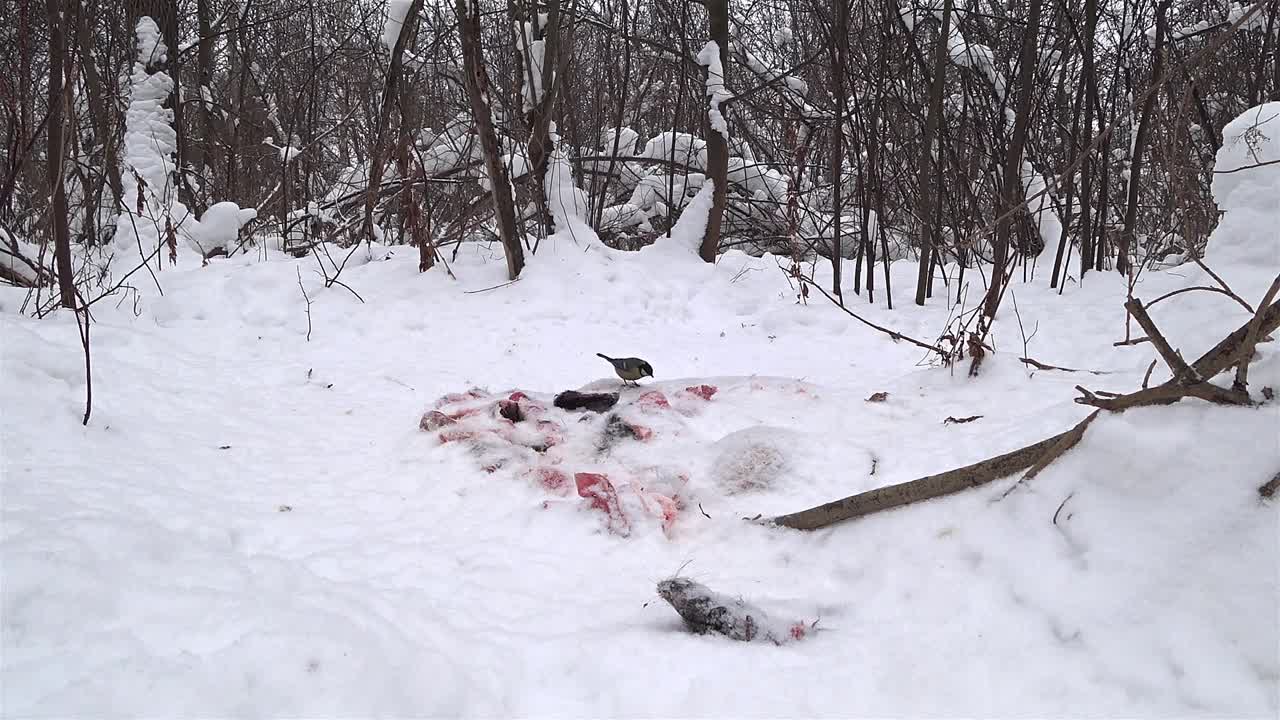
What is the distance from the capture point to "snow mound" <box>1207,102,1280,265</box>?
3.02 metres

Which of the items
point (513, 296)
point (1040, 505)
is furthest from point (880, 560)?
point (513, 296)

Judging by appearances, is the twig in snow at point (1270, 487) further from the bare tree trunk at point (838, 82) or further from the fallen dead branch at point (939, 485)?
the bare tree trunk at point (838, 82)

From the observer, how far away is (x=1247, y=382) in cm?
147

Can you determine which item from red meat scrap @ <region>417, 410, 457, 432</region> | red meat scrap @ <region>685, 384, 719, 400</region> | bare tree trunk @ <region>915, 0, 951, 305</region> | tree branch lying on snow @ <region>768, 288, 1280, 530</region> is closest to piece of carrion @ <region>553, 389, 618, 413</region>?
red meat scrap @ <region>685, 384, 719, 400</region>

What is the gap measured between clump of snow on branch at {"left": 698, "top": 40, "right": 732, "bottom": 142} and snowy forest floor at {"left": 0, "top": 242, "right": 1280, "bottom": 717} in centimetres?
320

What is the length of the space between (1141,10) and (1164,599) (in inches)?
220

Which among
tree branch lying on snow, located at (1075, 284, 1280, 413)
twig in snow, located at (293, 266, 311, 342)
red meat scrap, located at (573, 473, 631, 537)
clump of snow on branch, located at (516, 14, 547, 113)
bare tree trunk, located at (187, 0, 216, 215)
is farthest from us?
bare tree trunk, located at (187, 0, 216, 215)

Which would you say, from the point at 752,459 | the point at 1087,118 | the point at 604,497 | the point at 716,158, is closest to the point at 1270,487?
the point at 752,459

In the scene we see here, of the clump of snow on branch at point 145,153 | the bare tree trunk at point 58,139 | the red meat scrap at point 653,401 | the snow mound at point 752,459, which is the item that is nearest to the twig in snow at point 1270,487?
the snow mound at point 752,459

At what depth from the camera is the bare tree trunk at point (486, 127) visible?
197 inches

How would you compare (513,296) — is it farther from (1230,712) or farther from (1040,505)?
(1230,712)

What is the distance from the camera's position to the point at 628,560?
194cm

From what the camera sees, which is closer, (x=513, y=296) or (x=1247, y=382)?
(x=1247, y=382)

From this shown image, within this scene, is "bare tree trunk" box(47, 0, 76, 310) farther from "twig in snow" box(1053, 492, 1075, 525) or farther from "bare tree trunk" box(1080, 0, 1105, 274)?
"bare tree trunk" box(1080, 0, 1105, 274)
